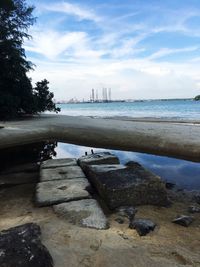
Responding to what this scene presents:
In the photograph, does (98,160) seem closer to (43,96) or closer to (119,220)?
(119,220)

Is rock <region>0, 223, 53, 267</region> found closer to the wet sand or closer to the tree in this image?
the wet sand

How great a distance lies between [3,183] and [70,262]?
11.5ft

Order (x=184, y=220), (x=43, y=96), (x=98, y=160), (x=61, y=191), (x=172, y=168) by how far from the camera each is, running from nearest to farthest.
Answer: (x=184, y=220) → (x=61, y=191) → (x=98, y=160) → (x=172, y=168) → (x=43, y=96)

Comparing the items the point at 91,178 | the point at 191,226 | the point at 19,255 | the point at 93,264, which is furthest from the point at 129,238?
the point at 91,178

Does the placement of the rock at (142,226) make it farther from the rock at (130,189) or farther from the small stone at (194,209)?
the small stone at (194,209)

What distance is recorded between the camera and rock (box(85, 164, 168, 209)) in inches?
184

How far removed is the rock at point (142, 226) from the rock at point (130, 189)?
2.13 ft

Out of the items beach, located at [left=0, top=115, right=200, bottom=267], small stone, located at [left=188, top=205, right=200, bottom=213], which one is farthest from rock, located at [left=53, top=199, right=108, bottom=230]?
small stone, located at [left=188, top=205, right=200, bottom=213]

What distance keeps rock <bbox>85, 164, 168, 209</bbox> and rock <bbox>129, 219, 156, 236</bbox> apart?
0.65 m

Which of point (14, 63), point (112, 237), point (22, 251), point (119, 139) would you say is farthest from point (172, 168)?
point (14, 63)

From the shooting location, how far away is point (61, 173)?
A: 6.09 metres

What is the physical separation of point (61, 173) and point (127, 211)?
2002mm

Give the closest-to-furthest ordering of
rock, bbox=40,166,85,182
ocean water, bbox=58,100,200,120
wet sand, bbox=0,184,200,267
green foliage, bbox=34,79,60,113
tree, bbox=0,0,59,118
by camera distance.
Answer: wet sand, bbox=0,184,200,267 → rock, bbox=40,166,85,182 → tree, bbox=0,0,59,118 → green foliage, bbox=34,79,60,113 → ocean water, bbox=58,100,200,120

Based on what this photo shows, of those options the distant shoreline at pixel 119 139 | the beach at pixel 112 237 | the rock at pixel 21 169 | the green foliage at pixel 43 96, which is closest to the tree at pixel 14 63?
the green foliage at pixel 43 96
